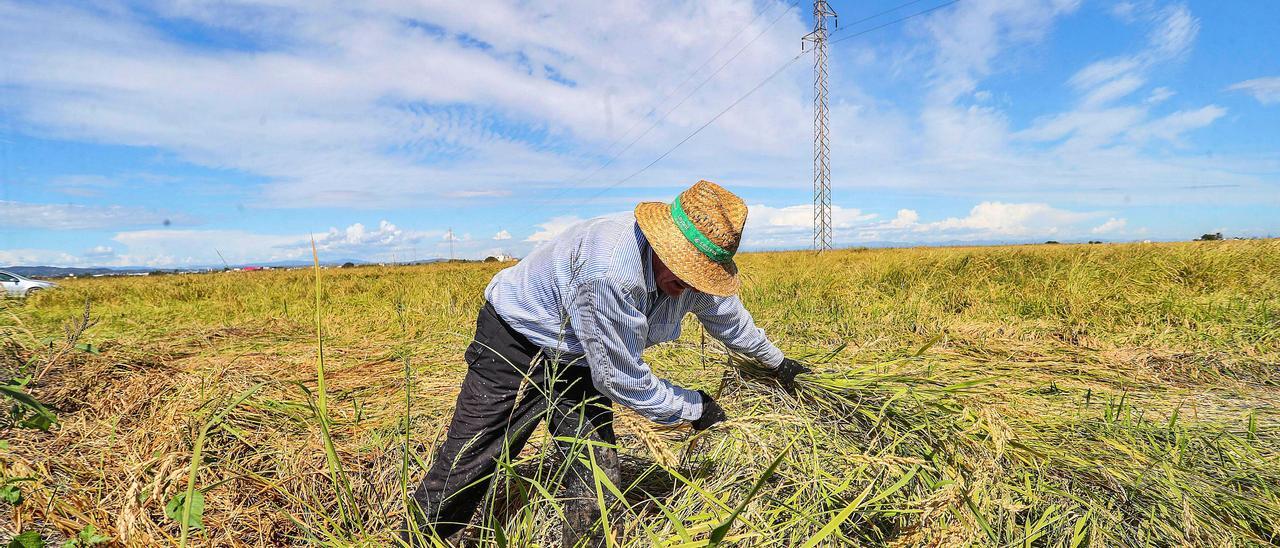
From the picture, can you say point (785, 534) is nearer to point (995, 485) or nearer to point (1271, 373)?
point (995, 485)

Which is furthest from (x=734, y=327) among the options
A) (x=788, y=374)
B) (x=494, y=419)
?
(x=494, y=419)

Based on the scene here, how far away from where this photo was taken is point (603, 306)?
55.9 inches

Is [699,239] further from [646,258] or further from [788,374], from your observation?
[788,374]

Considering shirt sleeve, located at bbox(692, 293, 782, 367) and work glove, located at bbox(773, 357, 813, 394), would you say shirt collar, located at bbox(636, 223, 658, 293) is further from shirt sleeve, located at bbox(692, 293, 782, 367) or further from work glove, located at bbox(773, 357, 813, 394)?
work glove, located at bbox(773, 357, 813, 394)

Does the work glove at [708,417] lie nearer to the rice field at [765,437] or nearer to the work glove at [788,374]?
the rice field at [765,437]

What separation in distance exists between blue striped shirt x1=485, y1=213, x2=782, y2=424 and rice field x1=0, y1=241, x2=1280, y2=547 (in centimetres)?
23

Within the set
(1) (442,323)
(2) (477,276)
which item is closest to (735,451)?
(1) (442,323)

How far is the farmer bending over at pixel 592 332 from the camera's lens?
4.70 ft

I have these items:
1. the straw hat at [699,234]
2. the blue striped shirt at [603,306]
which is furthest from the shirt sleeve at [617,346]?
the straw hat at [699,234]

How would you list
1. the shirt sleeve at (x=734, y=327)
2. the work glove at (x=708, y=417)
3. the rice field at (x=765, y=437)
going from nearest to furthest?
the rice field at (x=765, y=437)
the work glove at (x=708, y=417)
the shirt sleeve at (x=734, y=327)

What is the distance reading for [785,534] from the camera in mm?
1462

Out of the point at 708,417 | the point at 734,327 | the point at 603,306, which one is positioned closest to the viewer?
the point at 603,306

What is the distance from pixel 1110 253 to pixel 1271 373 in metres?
4.56

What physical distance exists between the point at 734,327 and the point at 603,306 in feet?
1.81
